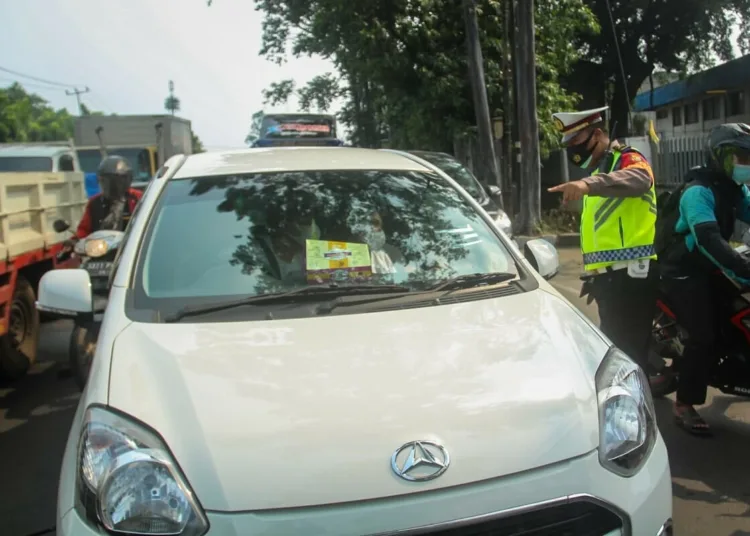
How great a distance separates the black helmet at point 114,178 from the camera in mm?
5777

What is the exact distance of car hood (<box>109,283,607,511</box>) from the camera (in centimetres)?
195

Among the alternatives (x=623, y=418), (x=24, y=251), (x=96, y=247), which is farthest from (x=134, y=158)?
(x=623, y=418)

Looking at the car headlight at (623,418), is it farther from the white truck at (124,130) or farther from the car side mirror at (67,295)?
the white truck at (124,130)

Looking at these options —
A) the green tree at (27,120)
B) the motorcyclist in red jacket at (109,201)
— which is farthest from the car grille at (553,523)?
the green tree at (27,120)

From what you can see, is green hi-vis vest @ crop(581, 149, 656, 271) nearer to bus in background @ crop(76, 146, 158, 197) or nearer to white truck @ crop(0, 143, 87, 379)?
white truck @ crop(0, 143, 87, 379)

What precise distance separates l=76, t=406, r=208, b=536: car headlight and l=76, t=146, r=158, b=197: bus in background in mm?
13913

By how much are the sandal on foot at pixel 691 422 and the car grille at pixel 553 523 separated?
2.59m

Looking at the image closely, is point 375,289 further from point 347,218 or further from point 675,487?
point 675,487

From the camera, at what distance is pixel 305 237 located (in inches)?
124

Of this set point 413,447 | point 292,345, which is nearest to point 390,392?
point 413,447

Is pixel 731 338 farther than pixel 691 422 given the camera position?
No

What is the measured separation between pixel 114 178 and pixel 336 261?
335 cm

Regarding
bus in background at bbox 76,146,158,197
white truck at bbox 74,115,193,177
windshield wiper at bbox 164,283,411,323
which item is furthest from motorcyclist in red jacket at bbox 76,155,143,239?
white truck at bbox 74,115,193,177

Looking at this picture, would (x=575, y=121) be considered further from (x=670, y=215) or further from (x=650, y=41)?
(x=650, y=41)
